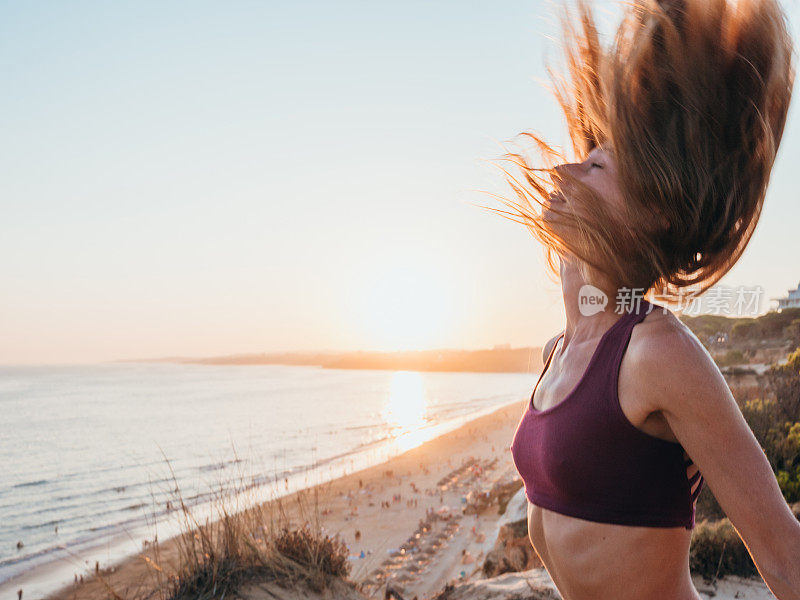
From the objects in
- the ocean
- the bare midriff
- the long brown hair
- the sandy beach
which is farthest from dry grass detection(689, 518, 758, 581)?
the long brown hair

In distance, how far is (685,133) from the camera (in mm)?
924

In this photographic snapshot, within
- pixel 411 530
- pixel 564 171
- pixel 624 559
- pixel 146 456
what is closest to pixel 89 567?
pixel 411 530

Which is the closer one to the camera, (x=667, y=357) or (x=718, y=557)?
(x=667, y=357)

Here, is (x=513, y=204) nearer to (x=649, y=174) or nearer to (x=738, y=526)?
(x=649, y=174)

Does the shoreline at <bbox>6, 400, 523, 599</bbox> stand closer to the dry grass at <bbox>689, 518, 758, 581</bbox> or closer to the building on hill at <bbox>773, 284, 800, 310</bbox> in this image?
the dry grass at <bbox>689, 518, 758, 581</bbox>

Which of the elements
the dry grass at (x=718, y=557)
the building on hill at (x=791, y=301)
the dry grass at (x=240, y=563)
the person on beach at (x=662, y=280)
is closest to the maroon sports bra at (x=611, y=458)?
the person on beach at (x=662, y=280)

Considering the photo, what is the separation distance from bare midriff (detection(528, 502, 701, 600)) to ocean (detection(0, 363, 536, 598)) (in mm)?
4545

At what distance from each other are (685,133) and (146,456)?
2309 centimetres

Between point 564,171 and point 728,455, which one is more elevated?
point 564,171

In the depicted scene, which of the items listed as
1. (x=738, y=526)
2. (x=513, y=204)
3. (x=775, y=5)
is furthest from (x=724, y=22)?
(x=738, y=526)

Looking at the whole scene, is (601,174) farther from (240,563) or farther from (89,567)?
(89,567)

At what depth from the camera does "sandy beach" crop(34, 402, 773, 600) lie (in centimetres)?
683

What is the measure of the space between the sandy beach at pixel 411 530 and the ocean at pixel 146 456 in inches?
33.1

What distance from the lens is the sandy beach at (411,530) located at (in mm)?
6827
